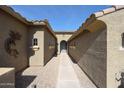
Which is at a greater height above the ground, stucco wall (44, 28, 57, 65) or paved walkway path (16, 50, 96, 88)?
stucco wall (44, 28, 57, 65)

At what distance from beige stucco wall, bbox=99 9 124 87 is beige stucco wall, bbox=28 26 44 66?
672 cm

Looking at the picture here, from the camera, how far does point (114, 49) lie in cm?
489

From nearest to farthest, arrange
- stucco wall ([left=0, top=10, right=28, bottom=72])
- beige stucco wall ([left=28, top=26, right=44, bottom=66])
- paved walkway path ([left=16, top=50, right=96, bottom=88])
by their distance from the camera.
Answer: paved walkway path ([left=16, top=50, right=96, bottom=88])
stucco wall ([left=0, top=10, right=28, bottom=72])
beige stucco wall ([left=28, top=26, right=44, bottom=66])

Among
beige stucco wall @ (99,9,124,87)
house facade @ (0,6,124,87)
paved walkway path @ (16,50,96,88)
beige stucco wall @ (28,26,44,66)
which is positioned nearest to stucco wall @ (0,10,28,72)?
house facade @ (0,6,124,87)

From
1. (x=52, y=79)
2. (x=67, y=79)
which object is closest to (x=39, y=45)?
(x=52, y=79)

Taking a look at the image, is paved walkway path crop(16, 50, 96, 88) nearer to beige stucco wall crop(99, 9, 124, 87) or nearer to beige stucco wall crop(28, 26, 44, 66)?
beige stucco wall crop(99, 9, 124, 87)

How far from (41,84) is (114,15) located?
146 inches

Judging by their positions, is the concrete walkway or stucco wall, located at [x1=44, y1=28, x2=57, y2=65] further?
stucco wall, located at [x1=44, y1=28, x2=57, y2=65]

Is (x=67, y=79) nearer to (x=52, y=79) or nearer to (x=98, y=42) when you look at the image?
(x=52, y=79)

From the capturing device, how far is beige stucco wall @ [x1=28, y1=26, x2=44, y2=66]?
1084 centimetres

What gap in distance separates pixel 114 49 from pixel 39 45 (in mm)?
6876

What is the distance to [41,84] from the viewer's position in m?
6.23
